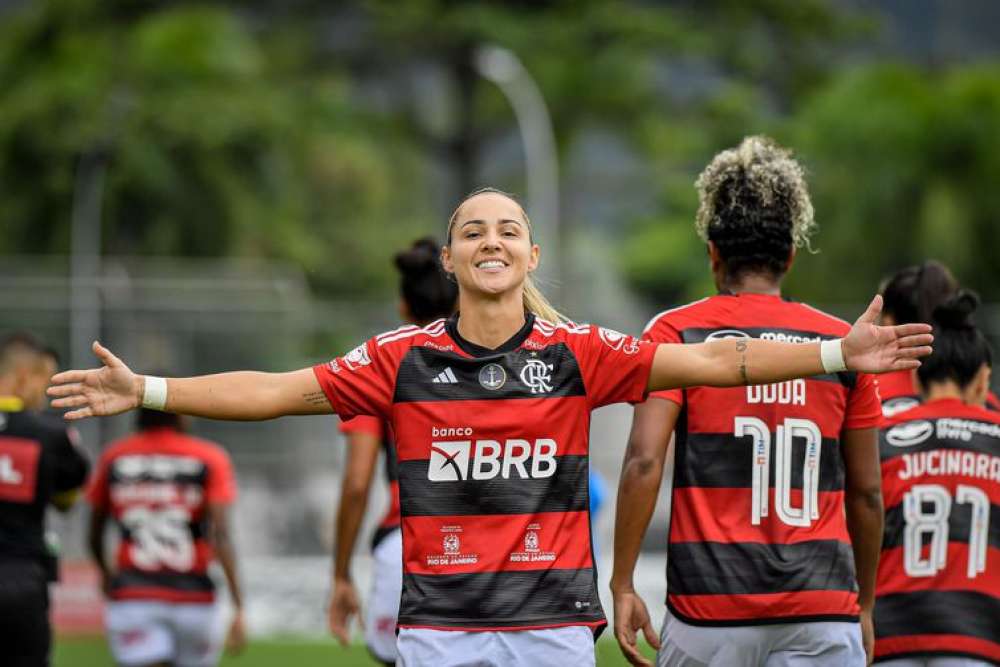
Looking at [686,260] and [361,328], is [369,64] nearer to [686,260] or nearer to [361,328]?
[361,328]

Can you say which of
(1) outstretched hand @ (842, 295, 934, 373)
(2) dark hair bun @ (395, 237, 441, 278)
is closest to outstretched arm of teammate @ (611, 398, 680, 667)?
(1) outstretched hand @ (842, 295, 934, 373)

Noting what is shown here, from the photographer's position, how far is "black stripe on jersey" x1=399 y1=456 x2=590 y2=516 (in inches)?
186

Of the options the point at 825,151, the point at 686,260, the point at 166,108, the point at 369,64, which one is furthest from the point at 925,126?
the point at 686,260

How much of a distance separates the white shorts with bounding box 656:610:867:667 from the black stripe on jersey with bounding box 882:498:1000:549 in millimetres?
822

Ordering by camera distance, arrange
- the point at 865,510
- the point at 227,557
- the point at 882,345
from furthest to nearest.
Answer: the point at 227,557 → the point at 865,510 → the point at 882,345

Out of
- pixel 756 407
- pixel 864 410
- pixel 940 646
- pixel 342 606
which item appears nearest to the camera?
pixel 756 407

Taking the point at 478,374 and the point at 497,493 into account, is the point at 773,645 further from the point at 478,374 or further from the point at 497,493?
the point at 478,374

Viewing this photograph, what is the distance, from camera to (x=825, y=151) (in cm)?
3497

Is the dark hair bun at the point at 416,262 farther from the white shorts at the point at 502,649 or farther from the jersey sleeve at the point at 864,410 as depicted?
the white shorts at the point at 502,649

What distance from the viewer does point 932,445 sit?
6.04 metres

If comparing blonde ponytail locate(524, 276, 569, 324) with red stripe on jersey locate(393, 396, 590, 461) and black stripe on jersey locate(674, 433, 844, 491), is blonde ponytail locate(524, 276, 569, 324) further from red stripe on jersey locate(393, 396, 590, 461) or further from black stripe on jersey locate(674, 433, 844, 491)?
black stripe on jersey locate(674, 433, 844, 491)

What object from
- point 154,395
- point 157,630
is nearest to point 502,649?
point 154,395

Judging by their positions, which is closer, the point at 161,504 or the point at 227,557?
the point at 161,504

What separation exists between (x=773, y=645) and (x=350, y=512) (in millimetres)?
2511
